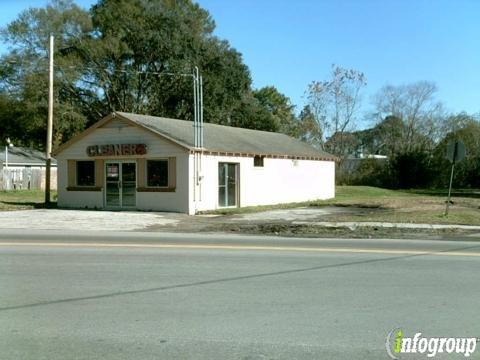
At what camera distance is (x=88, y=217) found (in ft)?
69.5

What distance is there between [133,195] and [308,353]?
20366 mm

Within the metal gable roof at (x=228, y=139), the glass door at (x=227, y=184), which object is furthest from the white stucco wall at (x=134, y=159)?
the glass door at (x=227, y=184)

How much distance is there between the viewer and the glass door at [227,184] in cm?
2552

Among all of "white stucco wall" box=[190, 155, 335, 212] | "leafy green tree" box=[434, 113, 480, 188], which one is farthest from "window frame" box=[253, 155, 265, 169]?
"leafy green tree" box=[434, 113, 480, 188]

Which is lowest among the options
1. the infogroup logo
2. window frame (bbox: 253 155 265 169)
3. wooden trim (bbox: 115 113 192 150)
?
the infogroup logo

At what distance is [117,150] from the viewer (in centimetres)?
2503

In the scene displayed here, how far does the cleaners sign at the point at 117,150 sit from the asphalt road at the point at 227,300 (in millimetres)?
12161

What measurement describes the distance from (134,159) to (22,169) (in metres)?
26.1

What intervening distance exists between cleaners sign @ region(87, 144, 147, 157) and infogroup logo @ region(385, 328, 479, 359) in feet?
64.5

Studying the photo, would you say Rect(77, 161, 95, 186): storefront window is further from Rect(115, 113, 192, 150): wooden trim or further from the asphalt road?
the asphalt road

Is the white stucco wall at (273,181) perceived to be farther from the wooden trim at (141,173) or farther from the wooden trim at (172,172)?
the wooden trim at (141,173)

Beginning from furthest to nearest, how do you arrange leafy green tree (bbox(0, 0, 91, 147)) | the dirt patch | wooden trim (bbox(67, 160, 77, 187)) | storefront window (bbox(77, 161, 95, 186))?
1. leafy green tree (bbox(0, 0, 91, 147))
2. wooden trim (bbox(67, 160, 77, 187))
3. storefront window (bbox(77, 161, 95, 186))
4. the dirt patch

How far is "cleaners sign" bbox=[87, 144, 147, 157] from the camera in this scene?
2439 centimetres

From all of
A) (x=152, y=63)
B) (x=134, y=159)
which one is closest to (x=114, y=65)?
(x=152, y=63)
